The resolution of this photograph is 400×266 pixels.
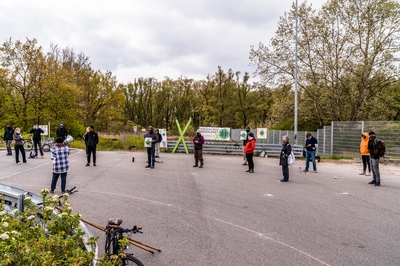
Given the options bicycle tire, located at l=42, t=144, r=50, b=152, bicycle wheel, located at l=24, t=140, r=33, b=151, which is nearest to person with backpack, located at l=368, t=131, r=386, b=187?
bicycle tire, located at l=42, t=144, r=50, b=152

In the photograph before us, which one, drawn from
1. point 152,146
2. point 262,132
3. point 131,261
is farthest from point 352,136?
point 131,261

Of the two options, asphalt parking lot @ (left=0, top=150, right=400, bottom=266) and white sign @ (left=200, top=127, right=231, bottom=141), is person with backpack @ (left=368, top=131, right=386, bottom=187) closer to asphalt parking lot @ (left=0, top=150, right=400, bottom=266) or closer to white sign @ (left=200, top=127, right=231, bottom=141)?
asphalt parking lot @ (left=0, top=150, right=400, bottom=266)

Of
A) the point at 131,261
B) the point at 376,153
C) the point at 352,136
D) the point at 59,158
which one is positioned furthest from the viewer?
the point at 352,136

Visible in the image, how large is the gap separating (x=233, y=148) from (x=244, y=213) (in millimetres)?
17317

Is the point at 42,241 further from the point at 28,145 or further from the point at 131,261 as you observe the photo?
the point at 28,145

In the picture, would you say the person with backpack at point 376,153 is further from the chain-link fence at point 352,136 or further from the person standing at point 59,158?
the person standing at point 59,158

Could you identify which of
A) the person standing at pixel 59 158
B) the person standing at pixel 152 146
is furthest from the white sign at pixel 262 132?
the person standing at pixel 59 158

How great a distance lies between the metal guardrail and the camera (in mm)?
22969

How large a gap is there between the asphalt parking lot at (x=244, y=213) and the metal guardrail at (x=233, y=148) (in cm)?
925

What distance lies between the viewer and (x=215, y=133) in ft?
91.2

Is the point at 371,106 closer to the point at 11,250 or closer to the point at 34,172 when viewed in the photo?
the point at 34,172

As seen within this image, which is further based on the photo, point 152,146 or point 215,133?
point 215,133

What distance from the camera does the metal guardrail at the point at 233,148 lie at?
23.0 m

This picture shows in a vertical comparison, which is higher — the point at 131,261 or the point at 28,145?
the point at 28,145
